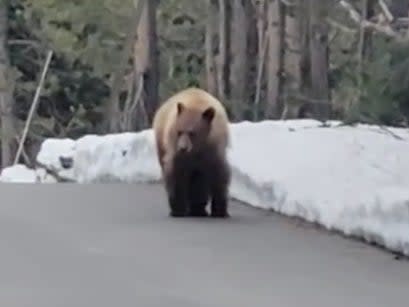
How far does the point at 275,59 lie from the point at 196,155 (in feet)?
51.0

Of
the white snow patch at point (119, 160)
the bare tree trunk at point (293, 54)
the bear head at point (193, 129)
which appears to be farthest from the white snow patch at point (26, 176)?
the bear head at point (193, 129)

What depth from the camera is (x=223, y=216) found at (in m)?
14.2

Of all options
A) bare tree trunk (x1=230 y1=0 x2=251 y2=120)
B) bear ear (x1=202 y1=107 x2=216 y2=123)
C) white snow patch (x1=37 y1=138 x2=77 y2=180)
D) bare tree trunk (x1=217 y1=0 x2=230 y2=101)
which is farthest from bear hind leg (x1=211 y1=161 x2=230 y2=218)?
bare tree trunk (x1=217 y1=0 x2=230 y2=101)

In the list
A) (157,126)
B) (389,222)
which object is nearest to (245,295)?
(389,222)

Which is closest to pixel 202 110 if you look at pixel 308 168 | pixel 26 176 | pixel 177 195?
pixel 177 195

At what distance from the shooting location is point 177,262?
11320mm

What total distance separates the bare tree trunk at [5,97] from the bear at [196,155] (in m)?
29.3

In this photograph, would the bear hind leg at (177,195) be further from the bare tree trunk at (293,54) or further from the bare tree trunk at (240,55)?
the bare tree trunk at (240,55)

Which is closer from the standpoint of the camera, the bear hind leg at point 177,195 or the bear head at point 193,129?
the bear head at point 193,129

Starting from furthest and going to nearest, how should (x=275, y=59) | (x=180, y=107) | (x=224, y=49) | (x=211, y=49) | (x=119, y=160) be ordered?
1. (x=211, y=49)
2. (x=224, y=49)
3. (x=275, y=59)
4. (x=119, y=160)
5. (x=180, y=107)

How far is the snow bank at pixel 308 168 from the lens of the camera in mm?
12141

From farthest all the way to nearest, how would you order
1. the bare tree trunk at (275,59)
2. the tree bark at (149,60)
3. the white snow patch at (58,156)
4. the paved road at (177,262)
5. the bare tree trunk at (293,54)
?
the bare tree trunk at (275,59) < the tree bark at (149,60) < the bare tree trunk at (293,54) < the white snow patch at (58,156) < the paved road at (177,262)

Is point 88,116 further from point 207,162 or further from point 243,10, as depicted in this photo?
point 207,162

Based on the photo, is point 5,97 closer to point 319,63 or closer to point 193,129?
point 319,63
